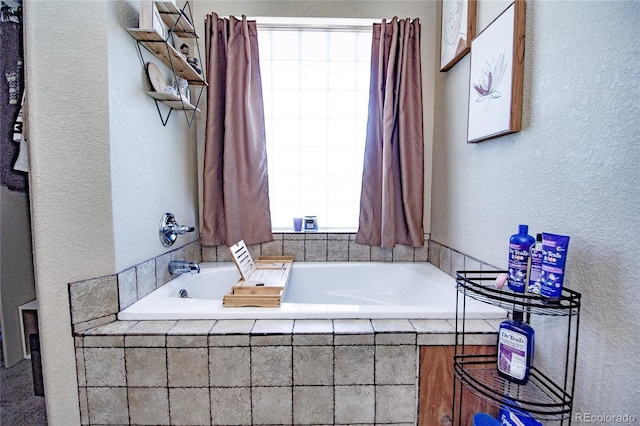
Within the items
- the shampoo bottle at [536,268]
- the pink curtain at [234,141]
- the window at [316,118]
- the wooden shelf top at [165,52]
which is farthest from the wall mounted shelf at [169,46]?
the shampoo bottle at [536,268]

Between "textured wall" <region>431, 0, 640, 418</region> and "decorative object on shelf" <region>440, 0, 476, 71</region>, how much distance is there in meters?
0.42

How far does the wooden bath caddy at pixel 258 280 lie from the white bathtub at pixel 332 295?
0.14 feet

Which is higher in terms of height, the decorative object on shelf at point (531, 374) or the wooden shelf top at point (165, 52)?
the wooden shelf top at point (165, 52)

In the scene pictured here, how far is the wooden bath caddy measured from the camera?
1.24 meters

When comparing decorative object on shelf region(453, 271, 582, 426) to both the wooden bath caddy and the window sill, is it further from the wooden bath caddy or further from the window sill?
the window sill

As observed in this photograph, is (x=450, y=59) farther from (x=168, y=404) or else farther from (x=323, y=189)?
(x=168, y=404)

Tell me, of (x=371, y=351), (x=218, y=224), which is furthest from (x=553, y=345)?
(x=218, y=224)

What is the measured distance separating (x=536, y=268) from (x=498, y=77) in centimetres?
80

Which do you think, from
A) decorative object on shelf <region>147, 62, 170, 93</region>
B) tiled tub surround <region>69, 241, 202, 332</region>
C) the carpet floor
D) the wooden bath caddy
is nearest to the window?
the wooden bath caddy

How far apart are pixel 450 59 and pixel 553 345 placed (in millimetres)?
1494

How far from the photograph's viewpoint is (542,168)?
1013mm

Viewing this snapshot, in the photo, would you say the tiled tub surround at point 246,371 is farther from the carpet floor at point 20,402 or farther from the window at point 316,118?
the window at point 316,118

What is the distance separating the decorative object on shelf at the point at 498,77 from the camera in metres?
Result: 1.11

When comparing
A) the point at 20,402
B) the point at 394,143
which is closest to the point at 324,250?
the point at 394,143
